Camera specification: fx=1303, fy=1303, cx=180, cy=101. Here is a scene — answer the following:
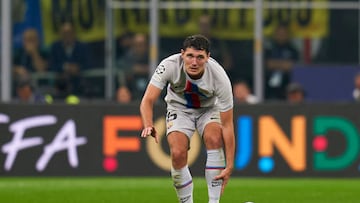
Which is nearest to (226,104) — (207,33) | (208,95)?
(208,95)

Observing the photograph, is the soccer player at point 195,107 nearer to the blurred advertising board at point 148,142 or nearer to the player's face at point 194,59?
the player's face at point 194,59

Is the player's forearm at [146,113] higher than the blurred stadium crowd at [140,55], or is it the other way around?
the player's forearm at [146,113]

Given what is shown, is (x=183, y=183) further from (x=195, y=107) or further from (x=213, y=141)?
(x=195, y=107)

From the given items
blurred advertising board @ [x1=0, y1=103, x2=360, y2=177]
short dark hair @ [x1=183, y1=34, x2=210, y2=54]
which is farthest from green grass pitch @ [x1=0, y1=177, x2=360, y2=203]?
short dark hair @ [x1=183, y1=34, x2=210, y2=54]

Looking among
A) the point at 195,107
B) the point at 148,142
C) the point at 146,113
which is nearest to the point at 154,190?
the point at 148,142

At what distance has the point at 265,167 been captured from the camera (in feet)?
63.7

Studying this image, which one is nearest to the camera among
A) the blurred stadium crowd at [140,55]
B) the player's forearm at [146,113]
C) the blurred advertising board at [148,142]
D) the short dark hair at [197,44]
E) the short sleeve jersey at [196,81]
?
the player's forearm at [146,113]

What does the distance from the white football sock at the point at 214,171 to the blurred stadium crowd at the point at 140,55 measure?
10743 mm

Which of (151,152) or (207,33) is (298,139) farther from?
(207,33)

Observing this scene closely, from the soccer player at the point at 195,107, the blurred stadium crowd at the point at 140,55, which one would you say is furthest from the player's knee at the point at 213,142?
the blurred stadium crowd at the point at 140,55

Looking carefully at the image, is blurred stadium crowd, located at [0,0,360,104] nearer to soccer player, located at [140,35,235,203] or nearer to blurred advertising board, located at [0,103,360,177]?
blurred advertising board, located at [0,103,360,177]

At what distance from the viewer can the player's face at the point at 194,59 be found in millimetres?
12195

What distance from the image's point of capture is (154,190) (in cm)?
1659

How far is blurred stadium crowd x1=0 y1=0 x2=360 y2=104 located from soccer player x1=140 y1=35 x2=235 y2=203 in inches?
417
